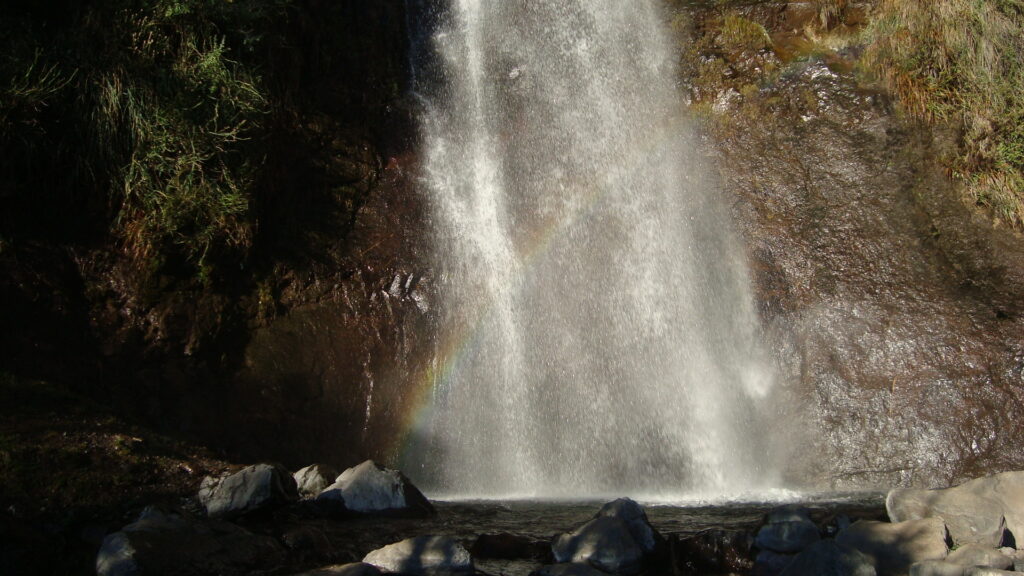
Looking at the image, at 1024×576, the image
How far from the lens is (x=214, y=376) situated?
7703mm

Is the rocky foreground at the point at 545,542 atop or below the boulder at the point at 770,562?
atop

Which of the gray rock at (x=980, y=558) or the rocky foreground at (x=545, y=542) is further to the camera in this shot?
the gray rock at (x=980, y=558)

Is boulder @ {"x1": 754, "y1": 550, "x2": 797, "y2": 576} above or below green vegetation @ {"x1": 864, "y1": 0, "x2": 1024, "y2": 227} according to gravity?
below

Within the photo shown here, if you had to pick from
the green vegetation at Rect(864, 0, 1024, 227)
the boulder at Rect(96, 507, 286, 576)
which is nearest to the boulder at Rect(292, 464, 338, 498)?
the boulder at Rect(96, 507, 286, 576)

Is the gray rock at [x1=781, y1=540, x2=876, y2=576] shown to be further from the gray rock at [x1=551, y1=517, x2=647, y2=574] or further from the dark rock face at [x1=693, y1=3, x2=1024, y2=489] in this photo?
the dark rock face at [x1=693, y1=3, x2=1024, y2=489]

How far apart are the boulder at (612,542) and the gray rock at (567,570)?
27 cm

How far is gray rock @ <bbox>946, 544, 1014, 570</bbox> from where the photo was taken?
14.1 ft

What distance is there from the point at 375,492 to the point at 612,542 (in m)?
1.92

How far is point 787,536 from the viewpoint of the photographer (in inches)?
183

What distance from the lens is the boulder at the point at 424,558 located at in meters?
4.24

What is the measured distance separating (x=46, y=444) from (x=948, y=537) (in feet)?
19.5

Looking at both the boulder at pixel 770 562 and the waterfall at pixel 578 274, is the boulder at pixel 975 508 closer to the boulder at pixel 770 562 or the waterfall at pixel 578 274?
the boulder at pixel 770 562

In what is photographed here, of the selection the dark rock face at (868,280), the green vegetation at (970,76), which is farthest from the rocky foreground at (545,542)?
the green vegetation at (970,76)

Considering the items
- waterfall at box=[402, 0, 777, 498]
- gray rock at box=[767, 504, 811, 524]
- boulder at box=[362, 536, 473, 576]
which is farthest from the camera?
waterfall at box=[402, 0, 777, 498]
